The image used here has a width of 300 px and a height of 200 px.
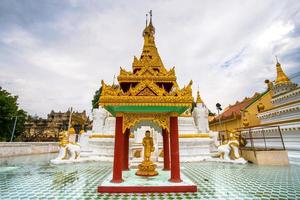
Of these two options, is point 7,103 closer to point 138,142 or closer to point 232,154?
point 138,142

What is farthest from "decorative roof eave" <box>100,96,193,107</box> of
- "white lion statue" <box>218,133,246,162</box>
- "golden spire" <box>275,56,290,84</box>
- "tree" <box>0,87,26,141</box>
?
"tree" <box>0,87,26,141</box>

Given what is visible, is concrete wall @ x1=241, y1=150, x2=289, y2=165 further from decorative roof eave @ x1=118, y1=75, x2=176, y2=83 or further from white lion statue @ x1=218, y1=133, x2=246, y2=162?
decorative roof eave @ x1=118, y1=75, x2=176, y2=83

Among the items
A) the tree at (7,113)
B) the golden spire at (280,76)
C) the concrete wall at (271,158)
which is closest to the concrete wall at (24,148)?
the tree at (7,113)

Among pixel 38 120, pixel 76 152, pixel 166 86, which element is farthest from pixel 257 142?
Answer: pixel 38 120

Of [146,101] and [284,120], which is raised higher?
[284,120]

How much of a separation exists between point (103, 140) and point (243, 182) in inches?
434

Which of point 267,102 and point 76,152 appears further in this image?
point 267,102

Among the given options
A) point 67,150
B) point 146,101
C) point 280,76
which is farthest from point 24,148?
point 280,76

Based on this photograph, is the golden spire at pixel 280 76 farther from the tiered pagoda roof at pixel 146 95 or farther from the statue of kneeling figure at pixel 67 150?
the statue of kneeling figure at pixel 67 150

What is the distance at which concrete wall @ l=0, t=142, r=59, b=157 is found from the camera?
16141 millimetres

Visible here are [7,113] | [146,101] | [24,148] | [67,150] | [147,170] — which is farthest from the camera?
[7,113]

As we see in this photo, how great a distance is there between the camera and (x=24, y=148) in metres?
18.6

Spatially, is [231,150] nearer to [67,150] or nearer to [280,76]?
[280,76]

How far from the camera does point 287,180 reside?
6.84 m
